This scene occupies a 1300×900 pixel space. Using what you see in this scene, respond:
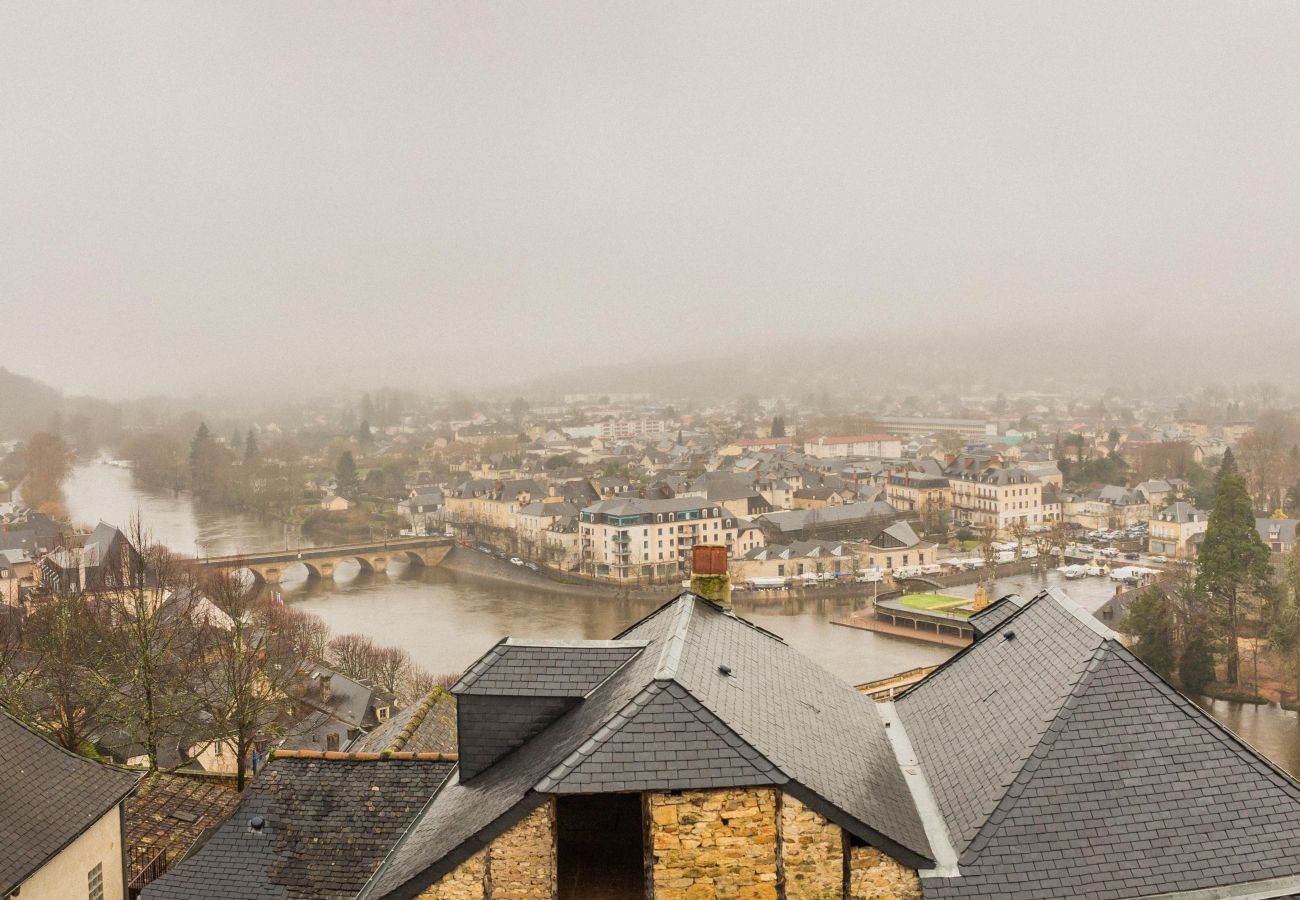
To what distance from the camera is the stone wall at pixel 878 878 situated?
5.31m

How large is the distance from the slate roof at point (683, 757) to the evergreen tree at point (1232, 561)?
33.3 m

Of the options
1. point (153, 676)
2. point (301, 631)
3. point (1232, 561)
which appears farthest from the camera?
point (301, 631)

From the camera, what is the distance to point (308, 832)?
8297mm

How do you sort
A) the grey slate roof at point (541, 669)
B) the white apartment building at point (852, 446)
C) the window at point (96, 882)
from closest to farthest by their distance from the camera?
the grey slate roof at point (541, 669)
the window at point (96, 882)
the white apartment building at point (852, 446)

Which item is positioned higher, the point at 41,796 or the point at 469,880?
the point at 469,880

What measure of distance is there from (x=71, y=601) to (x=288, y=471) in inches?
2689

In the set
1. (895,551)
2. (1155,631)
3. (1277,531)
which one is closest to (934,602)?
(895,551)

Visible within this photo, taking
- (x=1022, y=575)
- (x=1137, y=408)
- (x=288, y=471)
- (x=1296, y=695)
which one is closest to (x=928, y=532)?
(x=1022, y=575)

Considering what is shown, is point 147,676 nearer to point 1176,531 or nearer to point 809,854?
point 809,854

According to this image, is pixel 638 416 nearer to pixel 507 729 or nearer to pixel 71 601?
pixel 71 601

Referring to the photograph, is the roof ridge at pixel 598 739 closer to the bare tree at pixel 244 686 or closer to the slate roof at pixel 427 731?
the slate roof at pixel 427 731

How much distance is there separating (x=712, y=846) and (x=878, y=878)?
32.1 inches

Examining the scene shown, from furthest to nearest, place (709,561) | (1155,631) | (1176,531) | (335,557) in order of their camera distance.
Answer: (1176,531), (335,557), (1155,631), (709,561)

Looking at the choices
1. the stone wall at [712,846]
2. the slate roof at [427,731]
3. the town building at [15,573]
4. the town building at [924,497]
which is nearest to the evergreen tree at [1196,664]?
the slate roof at [427,731]
